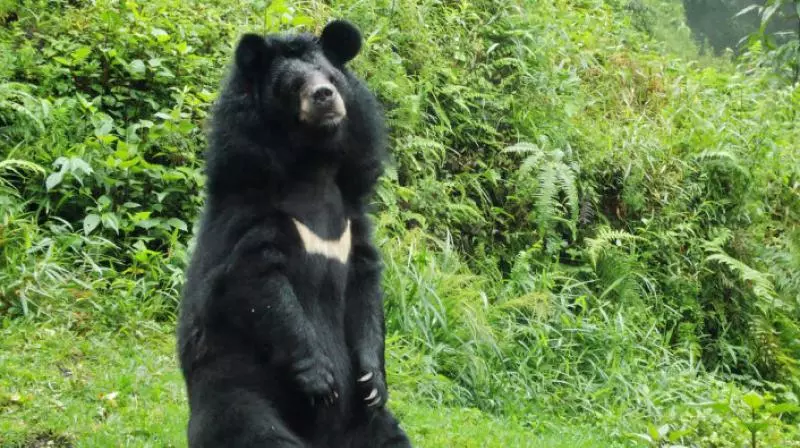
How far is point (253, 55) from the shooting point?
424 centimetres

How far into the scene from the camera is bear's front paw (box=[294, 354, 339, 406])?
3854 millimetres

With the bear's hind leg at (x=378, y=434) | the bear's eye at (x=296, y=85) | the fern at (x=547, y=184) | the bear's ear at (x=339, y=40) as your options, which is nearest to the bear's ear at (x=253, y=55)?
the bear's eye at (x=296, y=85)

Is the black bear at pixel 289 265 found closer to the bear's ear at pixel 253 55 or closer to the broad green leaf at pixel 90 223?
the bear's ear at pixel 253 55

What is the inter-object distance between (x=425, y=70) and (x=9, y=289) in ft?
13.6

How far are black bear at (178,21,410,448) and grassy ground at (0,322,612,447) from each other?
125 cm

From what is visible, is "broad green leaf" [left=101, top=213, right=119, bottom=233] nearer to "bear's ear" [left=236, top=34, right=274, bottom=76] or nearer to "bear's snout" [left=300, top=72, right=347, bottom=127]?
"bear's ear" [left=236, top=34, right=274, bottom=76]

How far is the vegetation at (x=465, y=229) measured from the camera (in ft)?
20.2

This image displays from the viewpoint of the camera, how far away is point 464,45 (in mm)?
9602

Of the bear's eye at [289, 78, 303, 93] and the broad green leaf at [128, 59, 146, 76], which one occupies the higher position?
the bear's eye at [289, 78, 303, 93]

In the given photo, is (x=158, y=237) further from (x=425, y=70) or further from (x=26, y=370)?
(x=425, y=70)

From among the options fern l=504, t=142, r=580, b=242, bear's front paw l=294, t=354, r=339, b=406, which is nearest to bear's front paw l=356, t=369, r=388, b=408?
bear's front paw l=294, t=354, r=339, b=406

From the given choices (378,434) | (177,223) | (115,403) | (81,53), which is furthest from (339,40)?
(81,53)

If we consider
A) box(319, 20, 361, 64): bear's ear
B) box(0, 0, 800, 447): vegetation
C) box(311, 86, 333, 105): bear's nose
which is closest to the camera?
box(311, 86, 333, 105): bear's nose

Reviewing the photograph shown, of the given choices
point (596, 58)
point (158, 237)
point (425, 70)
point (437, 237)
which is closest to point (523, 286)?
point (437, 237)
